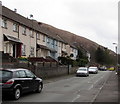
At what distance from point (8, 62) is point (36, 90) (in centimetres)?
872

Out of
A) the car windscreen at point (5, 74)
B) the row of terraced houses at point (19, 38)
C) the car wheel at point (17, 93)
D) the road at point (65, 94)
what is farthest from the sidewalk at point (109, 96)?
the row of terraced houses at point (19, 38)

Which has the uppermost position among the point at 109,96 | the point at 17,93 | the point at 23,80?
the point at 23,80

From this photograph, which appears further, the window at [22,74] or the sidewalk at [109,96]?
the window at [22,74]

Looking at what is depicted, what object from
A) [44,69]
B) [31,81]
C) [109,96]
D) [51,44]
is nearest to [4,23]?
[44,69]

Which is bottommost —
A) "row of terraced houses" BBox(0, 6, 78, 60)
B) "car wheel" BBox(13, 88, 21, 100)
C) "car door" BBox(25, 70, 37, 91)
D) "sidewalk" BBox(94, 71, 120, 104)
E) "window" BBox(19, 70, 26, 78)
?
"sidewalk" BBox(94, 71, 120, 104)

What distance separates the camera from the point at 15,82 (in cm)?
1147

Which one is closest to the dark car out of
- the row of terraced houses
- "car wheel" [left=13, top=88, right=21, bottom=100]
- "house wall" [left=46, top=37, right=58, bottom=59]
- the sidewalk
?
"car wheel" [left=13, top=88, right=21, bottom=100]

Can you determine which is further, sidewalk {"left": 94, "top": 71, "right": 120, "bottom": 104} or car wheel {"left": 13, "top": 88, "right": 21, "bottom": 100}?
sidewalk {"left": 94, "top": 71, "right": 120, "bottom": 104}

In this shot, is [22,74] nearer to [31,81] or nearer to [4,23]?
[31,81]

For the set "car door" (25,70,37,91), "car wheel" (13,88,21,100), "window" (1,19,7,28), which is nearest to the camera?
"car wheel" (13,88,21,100)

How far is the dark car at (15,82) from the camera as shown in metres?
11.2

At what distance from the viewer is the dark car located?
36.8 ft

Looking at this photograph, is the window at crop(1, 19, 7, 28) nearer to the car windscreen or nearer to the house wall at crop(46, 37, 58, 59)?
the car windscreen

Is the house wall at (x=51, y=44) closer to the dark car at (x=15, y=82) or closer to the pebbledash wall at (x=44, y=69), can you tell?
the pebbledash wall at (x=44, y=69)
